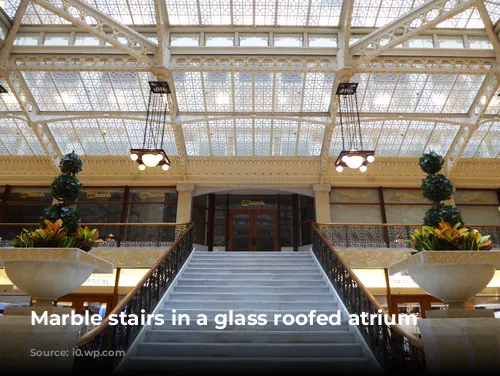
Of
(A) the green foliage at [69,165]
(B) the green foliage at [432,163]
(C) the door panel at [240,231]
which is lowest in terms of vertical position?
(B) the green foliage at [432,163]

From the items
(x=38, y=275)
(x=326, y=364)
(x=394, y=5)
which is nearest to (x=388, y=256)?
(x=394, y=5)

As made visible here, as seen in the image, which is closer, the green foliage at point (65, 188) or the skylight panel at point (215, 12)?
the green foliage at point (65, 188)

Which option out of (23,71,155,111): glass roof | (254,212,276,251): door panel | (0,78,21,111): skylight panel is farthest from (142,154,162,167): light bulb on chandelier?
(254,212,276,251): door panel

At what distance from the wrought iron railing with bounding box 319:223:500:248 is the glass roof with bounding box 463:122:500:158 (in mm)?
3065

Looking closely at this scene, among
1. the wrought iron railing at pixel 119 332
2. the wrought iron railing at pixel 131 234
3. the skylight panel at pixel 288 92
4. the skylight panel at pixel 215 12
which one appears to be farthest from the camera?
the wrought iron railing at pixel 131 234

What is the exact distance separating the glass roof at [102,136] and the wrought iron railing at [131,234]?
9.75 feet

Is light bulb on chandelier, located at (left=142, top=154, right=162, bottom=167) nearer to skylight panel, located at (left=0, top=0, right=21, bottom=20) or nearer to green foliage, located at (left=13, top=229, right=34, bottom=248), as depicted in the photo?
green foliage, located at (left=13, top=229, right=34, bottom=248)

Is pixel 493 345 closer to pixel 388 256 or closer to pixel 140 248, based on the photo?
pixel 388 256

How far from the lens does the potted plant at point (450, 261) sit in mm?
2971

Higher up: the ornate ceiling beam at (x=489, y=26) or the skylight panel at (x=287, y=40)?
the skylight panel at (x=287, y=40)

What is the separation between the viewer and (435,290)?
3.13 m

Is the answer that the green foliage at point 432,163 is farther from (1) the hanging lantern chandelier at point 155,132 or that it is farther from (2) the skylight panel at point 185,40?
(2) the skylight panel at point 185,40

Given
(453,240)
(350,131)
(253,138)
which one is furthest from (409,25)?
(453,240)

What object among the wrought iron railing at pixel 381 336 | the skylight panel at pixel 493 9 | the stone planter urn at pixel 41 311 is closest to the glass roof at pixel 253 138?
the skylight panel at pixel 493 9
